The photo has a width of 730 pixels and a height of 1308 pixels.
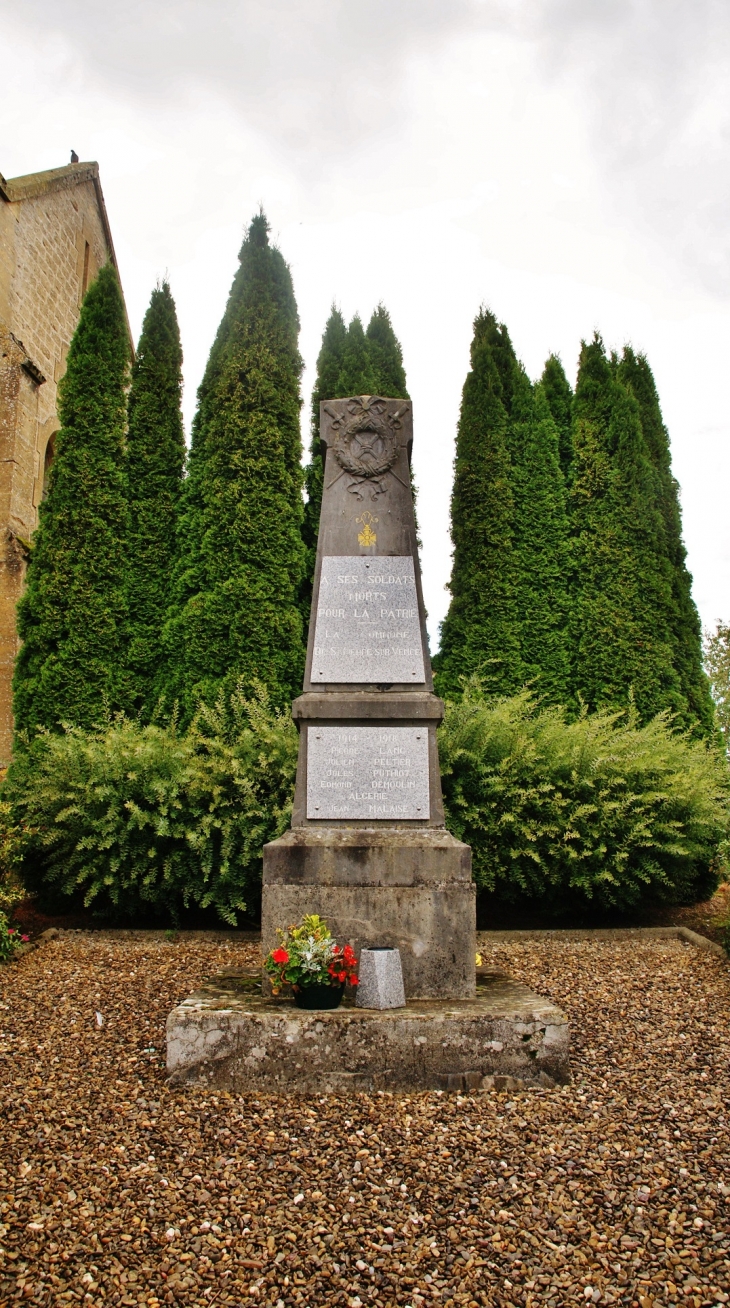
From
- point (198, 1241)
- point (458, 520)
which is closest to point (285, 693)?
point (458, 520)

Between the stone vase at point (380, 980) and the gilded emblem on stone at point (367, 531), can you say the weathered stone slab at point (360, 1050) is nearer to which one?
the stone vase at point (380, 980)

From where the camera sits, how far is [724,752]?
816 centimetres

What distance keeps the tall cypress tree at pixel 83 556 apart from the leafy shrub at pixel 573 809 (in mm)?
3986

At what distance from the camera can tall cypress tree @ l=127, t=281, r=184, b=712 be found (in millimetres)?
8812

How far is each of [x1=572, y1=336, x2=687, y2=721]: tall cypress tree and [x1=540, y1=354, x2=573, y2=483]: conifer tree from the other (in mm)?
144

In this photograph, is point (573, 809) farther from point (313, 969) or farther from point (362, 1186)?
point (362, 1186)

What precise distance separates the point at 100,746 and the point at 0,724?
3477 mm

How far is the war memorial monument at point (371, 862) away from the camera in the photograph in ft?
10.7

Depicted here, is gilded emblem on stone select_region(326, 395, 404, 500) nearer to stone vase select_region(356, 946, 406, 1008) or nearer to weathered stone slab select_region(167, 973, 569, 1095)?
stone vase select_region(356, 946, 406, 1008)

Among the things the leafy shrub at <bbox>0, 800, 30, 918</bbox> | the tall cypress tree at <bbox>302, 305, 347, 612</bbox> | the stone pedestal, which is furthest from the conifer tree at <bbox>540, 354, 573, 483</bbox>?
the leafy shrub at <bbox>0, 800, 30, 918</bbox>

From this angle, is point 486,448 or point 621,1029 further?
point 486,448

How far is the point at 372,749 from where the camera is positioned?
4.27m

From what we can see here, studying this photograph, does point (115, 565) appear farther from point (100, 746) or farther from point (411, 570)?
point (411, 570)

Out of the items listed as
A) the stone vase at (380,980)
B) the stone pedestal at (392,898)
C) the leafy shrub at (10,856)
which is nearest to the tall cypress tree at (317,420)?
the leafy shrub at (10,856)
